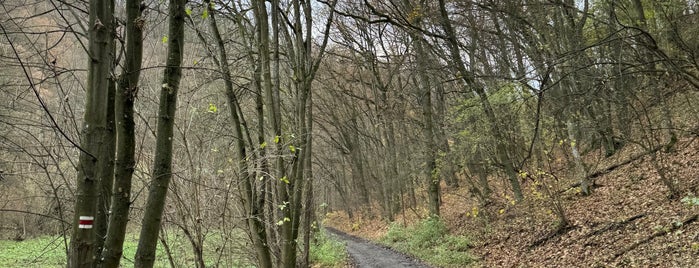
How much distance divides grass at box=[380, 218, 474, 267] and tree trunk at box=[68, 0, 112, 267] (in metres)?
10.3

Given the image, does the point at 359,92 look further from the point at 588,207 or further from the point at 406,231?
the point at 588,207

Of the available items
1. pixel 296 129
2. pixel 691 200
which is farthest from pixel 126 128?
pixel 691 200

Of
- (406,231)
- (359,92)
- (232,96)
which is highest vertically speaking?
(359,92)

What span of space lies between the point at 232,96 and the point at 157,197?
3794mm

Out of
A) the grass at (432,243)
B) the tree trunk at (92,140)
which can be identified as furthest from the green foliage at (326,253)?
the tree trunk at (92,140)

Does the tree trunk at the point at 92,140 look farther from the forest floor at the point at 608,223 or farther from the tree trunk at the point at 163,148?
the forest floor at the point at 608,223

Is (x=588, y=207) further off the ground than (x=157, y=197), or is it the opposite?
(x=157, y=197)

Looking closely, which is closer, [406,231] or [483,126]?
[483,126]

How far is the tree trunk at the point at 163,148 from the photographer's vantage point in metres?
2.13

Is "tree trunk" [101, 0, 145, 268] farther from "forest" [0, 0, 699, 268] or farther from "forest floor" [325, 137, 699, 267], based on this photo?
"forest floor" [325, 137, 699, 267]

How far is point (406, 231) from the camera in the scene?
17.6 metres

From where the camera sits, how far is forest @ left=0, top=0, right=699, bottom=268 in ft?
7.23

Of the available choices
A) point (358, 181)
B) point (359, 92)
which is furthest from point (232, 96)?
→ point (358, 181)

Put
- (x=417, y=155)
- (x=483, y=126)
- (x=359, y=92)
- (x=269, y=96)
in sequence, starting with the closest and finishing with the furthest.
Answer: (x=269, y=96) < (x=483, y=126) < (x=417, y=155) < (x=359, y=92)
